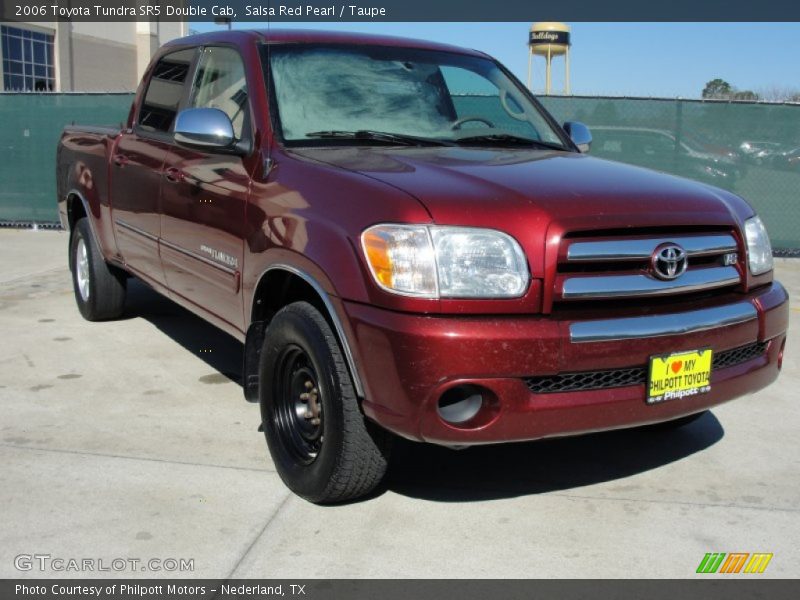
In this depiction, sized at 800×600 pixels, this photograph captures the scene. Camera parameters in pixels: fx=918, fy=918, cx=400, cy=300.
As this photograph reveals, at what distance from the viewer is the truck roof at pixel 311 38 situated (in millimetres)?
4496

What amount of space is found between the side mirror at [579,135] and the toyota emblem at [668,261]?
171 cm

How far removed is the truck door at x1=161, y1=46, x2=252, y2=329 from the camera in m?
4.15

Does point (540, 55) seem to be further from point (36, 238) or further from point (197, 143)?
point (197, 143)

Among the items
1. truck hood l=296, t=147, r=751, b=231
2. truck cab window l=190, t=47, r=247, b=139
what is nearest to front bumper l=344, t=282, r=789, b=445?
truck hood l=296, t=147, r=751, b=231

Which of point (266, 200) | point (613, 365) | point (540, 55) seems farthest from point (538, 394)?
point (540, 55)

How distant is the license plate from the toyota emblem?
0.95ft

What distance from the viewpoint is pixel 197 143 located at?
4145 mm

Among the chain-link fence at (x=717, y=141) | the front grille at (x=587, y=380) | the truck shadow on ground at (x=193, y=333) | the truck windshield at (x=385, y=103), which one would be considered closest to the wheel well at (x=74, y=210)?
the truck shadow on ground at (x=193, y=333)

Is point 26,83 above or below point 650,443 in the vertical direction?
above

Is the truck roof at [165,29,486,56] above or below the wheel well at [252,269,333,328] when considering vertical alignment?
above

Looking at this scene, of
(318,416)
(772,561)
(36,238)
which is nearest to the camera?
(772,561)

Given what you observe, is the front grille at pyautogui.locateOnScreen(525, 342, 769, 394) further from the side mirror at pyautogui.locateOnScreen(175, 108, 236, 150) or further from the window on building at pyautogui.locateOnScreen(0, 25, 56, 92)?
the window on building at pyautogui.locateOnScreen(0, 25, 56, 92)
